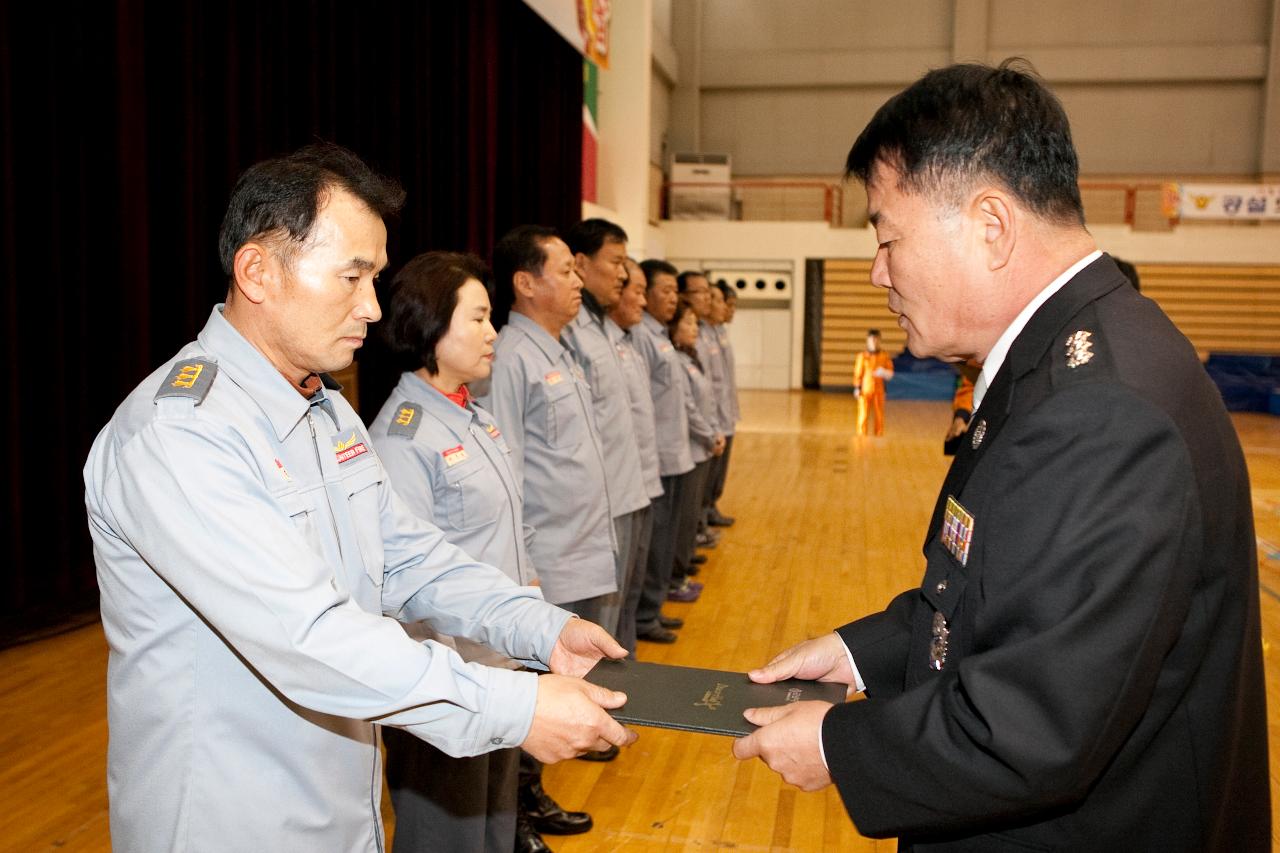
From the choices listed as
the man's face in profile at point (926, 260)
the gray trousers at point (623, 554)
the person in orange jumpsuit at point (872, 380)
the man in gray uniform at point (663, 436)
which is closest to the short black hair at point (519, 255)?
the gray trousers at point (623, 554)

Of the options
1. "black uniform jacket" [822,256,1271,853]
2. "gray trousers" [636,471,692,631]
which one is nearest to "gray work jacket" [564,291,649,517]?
"gray trousers" [636,471,692,631]

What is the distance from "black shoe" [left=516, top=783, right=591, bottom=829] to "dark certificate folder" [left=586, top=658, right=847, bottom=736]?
130 centimetres

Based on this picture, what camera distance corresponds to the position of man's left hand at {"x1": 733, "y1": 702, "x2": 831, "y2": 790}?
50.3 inches

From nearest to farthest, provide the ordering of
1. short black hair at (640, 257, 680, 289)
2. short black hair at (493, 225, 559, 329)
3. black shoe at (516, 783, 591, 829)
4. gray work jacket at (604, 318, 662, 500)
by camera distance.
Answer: black shoe at (516, 783, 591, 829), short black hair at (493, 225, 559, 329), gray work jacket at (604, 318, 662, 500), short black hair at (640, 257, 680, 289)

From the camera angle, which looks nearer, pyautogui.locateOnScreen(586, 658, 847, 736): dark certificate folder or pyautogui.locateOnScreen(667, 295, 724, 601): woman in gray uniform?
pyautogui.locateOnScreen(586, 658, 847, 736): dark certificate folder

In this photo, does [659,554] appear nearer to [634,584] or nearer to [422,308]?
[634,584]

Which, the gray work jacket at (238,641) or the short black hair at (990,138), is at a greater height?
the short black hair at (990,138)

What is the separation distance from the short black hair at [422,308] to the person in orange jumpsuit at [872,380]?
9.34 m

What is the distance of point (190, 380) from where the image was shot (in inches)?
53.3

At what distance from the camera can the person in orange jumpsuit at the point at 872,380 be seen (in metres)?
11.5

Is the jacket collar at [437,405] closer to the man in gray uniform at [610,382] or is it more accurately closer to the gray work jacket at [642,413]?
the man in gray uniform at [610,382]

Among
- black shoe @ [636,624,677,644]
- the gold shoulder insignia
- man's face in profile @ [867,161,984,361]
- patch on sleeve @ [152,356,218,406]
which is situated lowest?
black shoe @ [636,624,677,644]

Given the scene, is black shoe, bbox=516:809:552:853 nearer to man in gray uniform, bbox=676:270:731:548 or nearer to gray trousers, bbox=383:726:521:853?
gray trousers, bbox=383:726:521:853

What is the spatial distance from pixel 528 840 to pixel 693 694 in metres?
1.32
